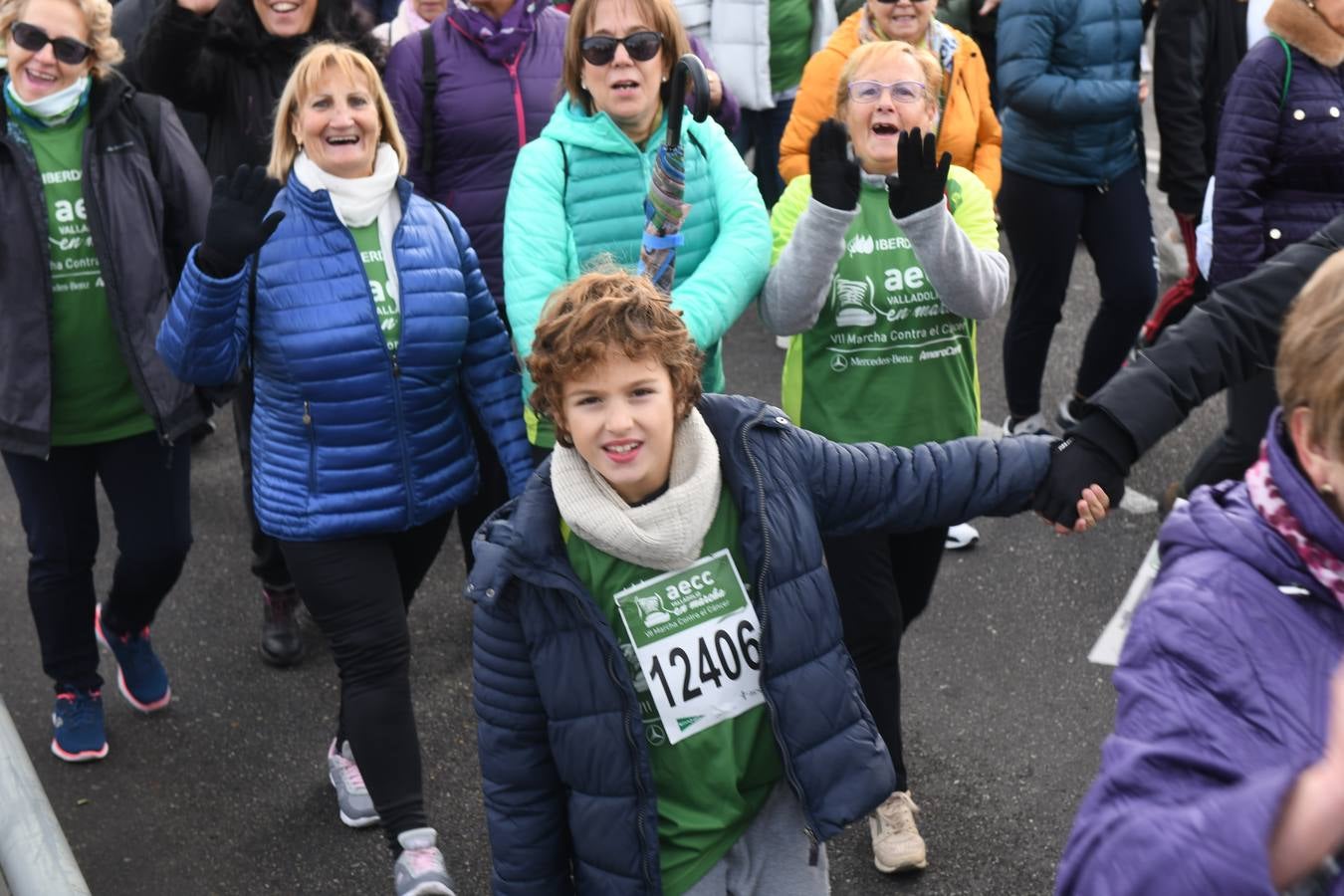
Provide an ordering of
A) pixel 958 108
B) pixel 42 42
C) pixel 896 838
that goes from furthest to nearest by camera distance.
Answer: pixel 958 108
pixel 42 42
pixel 896 838

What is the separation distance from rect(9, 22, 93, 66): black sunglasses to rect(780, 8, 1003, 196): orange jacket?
2.28 meters

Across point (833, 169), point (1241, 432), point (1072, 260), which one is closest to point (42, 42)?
point (833, 169)

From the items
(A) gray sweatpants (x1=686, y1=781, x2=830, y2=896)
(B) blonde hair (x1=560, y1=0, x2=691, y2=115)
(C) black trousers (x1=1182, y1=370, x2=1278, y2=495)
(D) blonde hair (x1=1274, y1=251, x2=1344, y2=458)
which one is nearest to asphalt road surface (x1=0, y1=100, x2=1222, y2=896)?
(C) black trousers (x1=1182, y1=370, x2=1278, y2=495)

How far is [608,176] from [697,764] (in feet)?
6.10

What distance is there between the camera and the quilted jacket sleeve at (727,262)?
410 cm

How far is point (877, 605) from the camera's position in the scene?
13.4 feet

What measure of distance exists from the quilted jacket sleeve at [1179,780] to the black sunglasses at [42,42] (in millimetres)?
3499

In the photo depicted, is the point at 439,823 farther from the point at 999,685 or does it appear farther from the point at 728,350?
the point at 728,350

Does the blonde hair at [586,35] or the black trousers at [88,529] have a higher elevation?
the blonde hair at [586,35]

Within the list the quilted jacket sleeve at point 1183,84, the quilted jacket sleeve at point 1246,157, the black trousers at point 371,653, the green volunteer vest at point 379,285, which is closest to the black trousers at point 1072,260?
the quilted jacket sleeve at point 1183,84

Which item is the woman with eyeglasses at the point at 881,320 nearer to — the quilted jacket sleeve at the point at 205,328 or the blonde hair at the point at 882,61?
the blonde hair at the point at 882,61

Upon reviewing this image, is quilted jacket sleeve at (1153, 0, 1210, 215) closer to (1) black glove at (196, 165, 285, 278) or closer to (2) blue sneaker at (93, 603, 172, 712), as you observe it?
(1) black glove at (196, 165, 285, 278)

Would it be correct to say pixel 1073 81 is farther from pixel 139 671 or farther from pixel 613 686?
pixel 613 686

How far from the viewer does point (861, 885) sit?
4.23 meters
